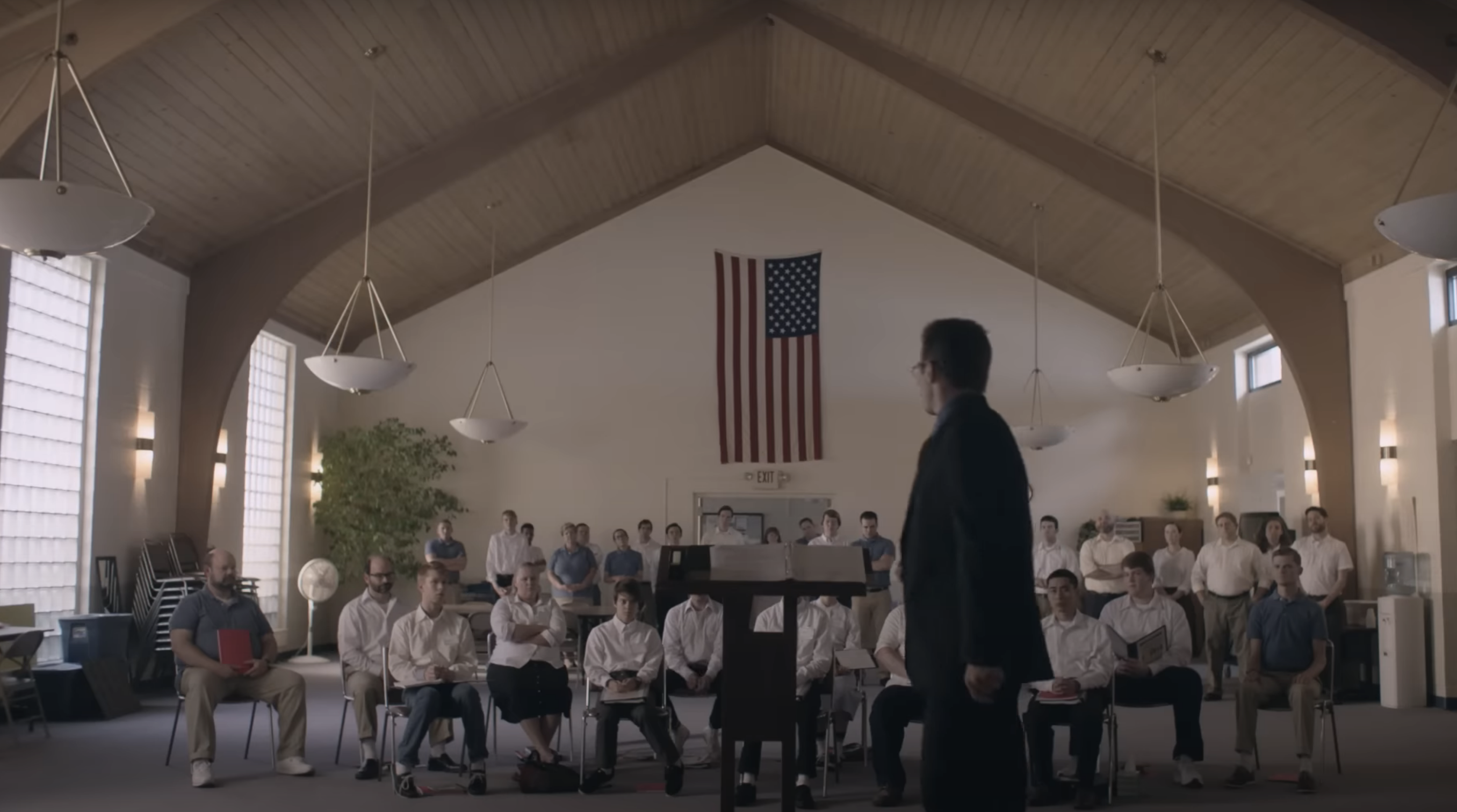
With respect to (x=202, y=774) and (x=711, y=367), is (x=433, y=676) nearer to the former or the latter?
(x=202, y=774)

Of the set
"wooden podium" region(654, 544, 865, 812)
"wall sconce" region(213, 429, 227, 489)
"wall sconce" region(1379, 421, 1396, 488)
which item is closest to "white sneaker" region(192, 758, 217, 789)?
"wooden podium" region(654, 544, 865, 812)

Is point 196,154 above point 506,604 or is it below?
above

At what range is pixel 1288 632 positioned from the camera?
6.41 m

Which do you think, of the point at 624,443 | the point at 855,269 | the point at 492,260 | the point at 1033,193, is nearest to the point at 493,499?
the point at 624,443

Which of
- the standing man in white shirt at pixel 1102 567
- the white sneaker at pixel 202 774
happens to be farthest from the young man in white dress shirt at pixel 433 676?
the standing man in white shirt at pixel 1102 567

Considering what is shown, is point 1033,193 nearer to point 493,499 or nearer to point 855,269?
point 855,269

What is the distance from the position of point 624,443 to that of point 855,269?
325cm

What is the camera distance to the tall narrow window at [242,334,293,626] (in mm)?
12320

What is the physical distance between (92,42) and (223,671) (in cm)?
358

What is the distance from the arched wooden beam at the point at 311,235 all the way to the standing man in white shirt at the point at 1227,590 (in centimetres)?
578

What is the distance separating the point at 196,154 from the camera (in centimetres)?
909

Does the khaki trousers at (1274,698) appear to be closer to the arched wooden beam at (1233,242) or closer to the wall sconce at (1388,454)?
the wall sconce at (1388,454)

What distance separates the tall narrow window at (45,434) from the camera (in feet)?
27.7

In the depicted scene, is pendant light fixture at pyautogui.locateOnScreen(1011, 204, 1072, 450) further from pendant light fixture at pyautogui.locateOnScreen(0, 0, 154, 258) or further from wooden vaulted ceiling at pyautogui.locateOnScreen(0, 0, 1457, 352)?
pendant light fixture at pyautogui.locateOnScreen(0, 0, 154, 258)
